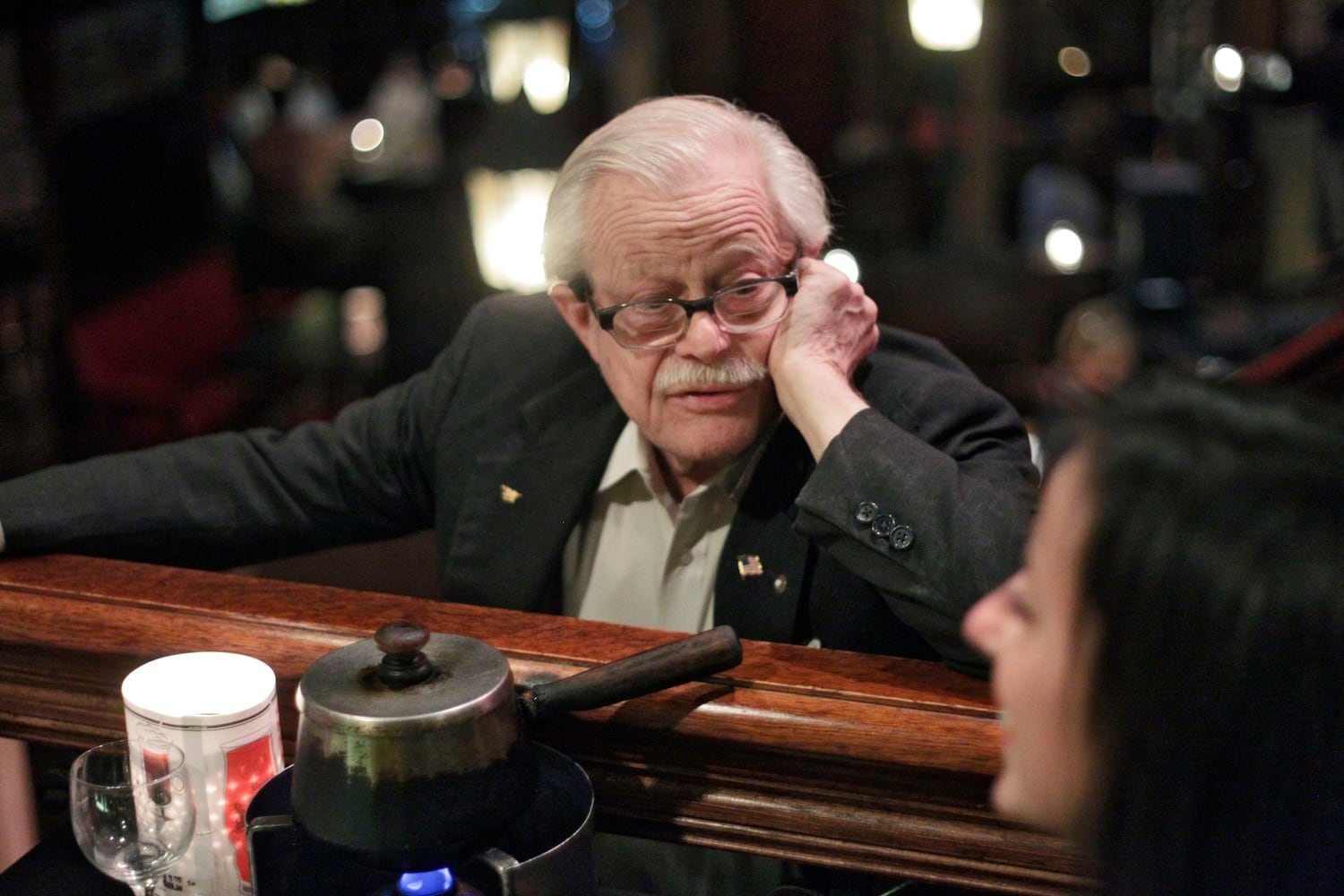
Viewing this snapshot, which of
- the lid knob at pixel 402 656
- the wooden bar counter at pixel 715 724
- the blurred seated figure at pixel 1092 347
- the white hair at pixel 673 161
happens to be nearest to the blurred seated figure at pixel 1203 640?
the wooden bar counter at pixel 715 724

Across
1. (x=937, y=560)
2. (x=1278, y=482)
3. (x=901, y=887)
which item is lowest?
(x=901, y=887)

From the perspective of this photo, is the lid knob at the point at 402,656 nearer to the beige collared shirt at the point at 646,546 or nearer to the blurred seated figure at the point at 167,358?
the beige collared shirt at the point at 646,546

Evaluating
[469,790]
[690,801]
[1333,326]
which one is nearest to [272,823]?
[469,790]

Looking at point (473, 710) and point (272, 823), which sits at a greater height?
point (473, 710)

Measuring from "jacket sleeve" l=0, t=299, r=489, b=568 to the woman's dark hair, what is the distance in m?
1.45

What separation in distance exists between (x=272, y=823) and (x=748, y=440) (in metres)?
0.92

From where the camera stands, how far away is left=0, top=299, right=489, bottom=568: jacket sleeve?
1804 millimetres

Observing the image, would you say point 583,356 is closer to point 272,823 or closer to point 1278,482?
point 272,823

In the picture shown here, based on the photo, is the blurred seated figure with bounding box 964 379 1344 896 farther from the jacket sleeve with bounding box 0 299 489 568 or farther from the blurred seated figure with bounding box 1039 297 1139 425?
the blurred seated figure with bounding box 1039 297 1139 425

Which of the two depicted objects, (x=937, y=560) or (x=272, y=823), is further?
(x=937, y=560)

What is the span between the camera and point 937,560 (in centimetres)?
147

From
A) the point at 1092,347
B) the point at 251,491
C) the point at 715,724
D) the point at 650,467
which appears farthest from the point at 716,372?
the point at 1092,347

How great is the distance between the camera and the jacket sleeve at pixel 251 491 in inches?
71.0

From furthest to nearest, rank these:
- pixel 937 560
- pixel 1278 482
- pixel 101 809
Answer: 1. pixel 937 560
2. pixel 101 809
3. pixel 1278 482
